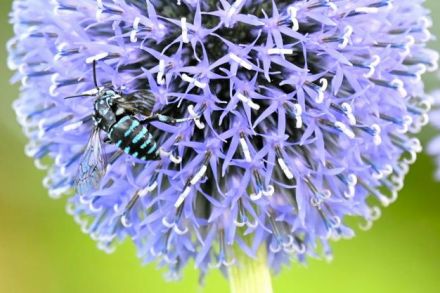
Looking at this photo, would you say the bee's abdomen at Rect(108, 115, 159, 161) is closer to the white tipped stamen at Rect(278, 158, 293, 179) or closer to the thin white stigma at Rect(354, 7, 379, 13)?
the white tipped stamen at Rect(278, 158, 293, 179)

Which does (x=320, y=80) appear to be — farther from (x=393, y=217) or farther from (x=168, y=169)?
(x=393, y=217)

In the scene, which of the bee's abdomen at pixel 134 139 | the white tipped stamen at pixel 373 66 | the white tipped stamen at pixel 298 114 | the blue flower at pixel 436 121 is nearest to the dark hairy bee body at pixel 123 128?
the bee's abdomen at pixel 134 139

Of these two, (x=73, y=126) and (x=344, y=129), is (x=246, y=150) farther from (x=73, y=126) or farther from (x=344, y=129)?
(x=73, y=126)

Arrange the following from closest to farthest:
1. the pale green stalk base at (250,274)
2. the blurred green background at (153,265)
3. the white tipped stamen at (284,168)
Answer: the white tipped stamen at (284,168)
the pale green stalk base at (250,274)
the blurred green background at (153,265)

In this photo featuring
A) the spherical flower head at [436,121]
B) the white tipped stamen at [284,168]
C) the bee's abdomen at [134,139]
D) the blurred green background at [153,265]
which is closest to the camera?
the bee's abdomen at [134,139]

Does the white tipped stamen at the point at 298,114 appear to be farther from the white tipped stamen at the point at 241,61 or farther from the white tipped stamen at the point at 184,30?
the white tipped stamen at the point at 184,30
